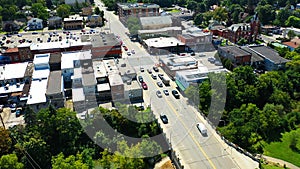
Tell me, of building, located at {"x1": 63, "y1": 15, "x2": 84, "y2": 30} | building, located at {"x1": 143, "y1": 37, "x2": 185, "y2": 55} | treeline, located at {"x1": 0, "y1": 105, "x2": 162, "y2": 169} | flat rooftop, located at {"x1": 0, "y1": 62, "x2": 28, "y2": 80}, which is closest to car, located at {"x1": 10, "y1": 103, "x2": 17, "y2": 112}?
flat rooftop, located at {"x1": 0, "y1": 62, "x2": 28, "y2": 80}

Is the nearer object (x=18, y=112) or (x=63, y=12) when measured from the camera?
(x=18, y=112)

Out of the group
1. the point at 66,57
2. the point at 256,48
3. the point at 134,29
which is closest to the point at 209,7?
the point at 134,29

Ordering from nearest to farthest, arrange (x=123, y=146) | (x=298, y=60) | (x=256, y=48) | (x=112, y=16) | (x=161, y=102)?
(x=123, y=146) → (x=161, y=102) → (x=298, y=60) → (x=256, y=48) → (x=112, y=16)

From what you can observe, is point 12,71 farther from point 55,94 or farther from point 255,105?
point 255,105

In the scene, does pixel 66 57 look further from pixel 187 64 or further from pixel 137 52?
pixel 187 64

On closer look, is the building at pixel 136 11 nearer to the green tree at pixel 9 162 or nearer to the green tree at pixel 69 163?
the green tree at pixel 69 163

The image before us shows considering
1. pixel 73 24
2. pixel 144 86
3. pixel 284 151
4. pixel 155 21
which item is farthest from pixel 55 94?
pixel 73 24
